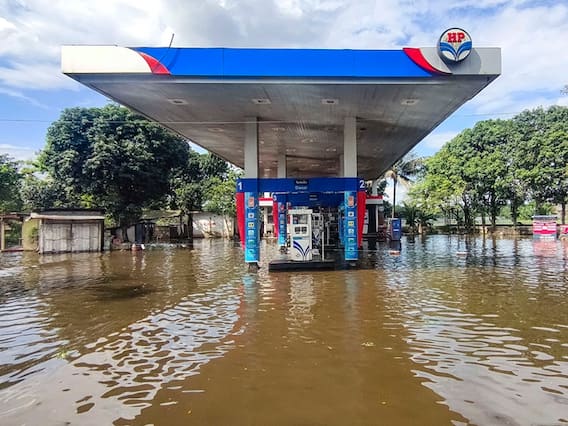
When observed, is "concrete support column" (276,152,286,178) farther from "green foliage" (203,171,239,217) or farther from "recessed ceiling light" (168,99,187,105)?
"green foliage" (203,171,239,217)

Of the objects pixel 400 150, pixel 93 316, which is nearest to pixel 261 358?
pixel 93 316

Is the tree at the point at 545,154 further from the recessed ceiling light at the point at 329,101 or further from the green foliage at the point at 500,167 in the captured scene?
the recessed ceiling light at the point at 329,101

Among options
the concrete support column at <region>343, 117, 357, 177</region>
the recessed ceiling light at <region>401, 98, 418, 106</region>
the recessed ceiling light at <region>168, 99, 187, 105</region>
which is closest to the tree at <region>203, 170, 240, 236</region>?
the concrete support column at <region>343, 117, 357, 177</region>

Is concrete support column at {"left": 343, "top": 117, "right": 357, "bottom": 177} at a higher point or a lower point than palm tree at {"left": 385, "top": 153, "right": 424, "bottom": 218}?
lower

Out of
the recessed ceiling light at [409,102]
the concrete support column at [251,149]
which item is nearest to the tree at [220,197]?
the concrete support column at [251,149]

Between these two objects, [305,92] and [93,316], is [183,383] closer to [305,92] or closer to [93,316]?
[93,316]

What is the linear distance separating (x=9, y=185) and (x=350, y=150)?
25.8m

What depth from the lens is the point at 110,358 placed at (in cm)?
482

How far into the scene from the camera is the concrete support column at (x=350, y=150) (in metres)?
13.5

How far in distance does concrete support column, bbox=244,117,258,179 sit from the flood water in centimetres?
467

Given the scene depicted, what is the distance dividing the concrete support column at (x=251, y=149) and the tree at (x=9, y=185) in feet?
71.4

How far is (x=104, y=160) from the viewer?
25.9m

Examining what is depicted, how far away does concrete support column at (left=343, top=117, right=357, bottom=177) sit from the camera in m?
13.5

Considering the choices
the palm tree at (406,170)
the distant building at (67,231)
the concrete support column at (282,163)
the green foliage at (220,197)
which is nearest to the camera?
the distant building at (67,231)
